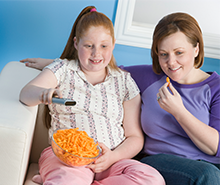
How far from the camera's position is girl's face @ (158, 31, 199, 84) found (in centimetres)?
125

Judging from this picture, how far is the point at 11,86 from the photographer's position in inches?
48.1

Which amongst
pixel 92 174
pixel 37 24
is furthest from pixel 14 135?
pixel 37 24

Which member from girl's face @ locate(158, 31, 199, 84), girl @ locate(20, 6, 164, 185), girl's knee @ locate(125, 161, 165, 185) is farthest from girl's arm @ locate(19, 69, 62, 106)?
girl's face @ locate(158, 31, 199, 84)

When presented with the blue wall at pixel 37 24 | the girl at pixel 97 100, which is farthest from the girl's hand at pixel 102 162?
the blue wall at pixel 37 24

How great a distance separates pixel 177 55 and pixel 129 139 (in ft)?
1.63

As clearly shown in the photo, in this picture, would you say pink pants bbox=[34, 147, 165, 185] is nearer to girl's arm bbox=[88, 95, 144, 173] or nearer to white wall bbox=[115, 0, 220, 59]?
girl's arm bbox=[88, 95, 144, 173]

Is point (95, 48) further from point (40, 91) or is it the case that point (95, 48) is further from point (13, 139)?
point (13, 139)

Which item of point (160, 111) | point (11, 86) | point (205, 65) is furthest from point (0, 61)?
point (205, 65)

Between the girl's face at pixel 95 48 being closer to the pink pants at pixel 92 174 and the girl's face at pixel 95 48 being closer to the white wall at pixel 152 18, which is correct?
the pink pants at pixel 92 174

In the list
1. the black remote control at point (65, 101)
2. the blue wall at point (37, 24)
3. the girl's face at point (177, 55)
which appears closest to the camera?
the black remote control at point (65, 101)

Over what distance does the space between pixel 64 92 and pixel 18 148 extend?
1.43 ft

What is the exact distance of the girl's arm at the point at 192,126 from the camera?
1.18 meters

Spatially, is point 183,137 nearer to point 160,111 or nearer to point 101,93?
point 160,111

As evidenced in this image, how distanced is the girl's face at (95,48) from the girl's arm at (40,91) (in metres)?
0.19
